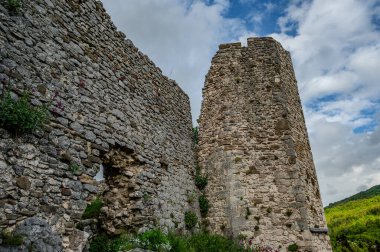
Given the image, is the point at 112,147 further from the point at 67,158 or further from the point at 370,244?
the point at 370,244

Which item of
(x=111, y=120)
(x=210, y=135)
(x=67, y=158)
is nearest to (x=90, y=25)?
(x=111, y=120)

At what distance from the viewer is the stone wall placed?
5227mm

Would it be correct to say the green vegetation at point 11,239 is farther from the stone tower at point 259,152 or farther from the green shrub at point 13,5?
the stone tower at point 259,152

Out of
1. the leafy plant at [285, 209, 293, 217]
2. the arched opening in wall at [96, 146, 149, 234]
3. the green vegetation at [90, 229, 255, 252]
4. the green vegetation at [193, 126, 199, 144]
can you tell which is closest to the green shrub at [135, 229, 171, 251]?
the green vegetation at [90, 229, 255, 252]

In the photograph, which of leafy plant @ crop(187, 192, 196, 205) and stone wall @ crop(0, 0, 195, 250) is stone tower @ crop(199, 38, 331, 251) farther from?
stone wall @ crop(0, 0, 195, 250)

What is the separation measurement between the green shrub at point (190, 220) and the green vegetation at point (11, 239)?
5.49 metres

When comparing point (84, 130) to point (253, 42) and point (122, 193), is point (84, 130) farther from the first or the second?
point (253, 42)

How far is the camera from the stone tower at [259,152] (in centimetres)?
960

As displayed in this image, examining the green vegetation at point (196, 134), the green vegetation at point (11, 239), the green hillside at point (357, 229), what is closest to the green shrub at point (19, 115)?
the green vegetation at point (11, 239)

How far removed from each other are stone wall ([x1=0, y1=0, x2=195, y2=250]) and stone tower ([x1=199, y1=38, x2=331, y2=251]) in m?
1.39

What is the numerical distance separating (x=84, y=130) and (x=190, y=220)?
4521 millimetres

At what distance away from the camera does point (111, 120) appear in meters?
7.40

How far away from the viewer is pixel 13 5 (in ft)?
17.9

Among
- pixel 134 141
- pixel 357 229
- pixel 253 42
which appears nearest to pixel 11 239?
pixel 134 141
